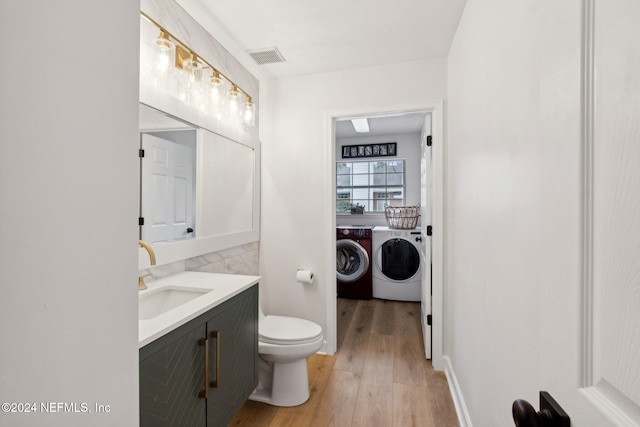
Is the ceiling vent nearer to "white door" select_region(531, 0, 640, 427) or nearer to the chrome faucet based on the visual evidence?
the chrome faucet

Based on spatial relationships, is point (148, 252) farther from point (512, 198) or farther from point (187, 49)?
point (512, 198)

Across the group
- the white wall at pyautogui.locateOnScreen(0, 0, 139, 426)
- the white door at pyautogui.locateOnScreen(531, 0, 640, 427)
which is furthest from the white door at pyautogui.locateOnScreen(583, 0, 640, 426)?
the white wall at pyautogui.locateOnScreen(0, 0, 139, 426)

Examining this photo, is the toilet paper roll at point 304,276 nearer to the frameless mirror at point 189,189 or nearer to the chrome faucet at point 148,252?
the frameless mirror at point 189,189

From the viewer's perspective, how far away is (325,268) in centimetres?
253

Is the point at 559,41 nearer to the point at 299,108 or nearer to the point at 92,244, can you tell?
the point at 92,244

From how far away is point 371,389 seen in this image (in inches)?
80.8

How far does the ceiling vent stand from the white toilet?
1.93m

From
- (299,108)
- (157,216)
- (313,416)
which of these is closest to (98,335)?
(157,216)

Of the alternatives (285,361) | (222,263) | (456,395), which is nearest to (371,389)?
(456,395)

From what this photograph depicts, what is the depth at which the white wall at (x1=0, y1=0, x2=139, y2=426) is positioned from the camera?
16.4 inches

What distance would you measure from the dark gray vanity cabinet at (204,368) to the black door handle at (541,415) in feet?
3.35

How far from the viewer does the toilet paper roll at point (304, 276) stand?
250cm

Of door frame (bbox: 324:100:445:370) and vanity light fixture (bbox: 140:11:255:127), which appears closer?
vanity light fixture (bbox: 140:11:255:127)

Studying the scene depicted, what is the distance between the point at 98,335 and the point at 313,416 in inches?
63.5
